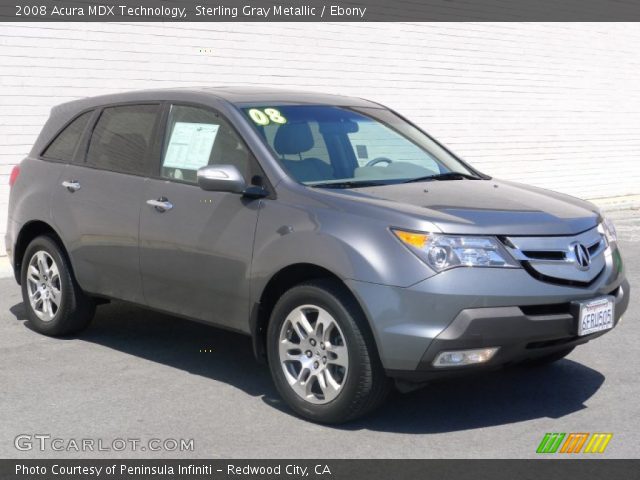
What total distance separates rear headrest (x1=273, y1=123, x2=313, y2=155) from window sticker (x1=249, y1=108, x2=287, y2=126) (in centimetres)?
7

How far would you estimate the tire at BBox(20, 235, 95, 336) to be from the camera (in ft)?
23.3

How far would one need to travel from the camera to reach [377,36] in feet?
47.1

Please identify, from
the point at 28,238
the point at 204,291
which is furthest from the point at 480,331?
the point at 28,238

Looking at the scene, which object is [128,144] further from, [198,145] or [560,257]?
[560,257]

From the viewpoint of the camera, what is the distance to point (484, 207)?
214 inches

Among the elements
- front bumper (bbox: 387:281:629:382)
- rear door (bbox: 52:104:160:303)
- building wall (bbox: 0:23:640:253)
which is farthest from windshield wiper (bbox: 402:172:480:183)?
building wall (bbox: 0:23:640:253)

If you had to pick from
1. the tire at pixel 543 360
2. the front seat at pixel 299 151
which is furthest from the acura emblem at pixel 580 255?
the front seat at pixel 299 151

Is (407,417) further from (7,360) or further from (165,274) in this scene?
(7,360)

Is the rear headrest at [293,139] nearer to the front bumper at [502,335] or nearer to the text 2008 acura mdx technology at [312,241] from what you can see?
the text 2008 acura mdx technology at [312,241]

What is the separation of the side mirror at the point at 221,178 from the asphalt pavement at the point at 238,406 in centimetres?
121

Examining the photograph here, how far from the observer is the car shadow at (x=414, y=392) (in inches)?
219
